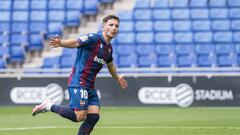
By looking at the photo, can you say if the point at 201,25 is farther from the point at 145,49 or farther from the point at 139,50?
the point at 139,50

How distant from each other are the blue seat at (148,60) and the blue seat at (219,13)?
3.39m

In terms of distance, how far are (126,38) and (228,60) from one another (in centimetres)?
411

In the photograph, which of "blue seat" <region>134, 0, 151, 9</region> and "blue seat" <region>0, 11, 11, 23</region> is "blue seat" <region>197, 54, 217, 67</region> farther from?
"blue seat" <region>0, 11, 11, 23</region>

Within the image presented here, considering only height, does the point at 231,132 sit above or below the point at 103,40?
below

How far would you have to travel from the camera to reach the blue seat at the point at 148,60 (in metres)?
26.3

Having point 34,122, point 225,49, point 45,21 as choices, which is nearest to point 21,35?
point 45,21

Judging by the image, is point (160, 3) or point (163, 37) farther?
point (160, 3)

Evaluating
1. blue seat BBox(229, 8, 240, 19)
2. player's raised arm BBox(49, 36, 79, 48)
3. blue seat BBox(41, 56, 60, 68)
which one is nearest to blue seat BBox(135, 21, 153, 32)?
blue seat BBox(229, 8, 240, 19)

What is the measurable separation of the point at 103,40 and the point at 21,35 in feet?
56.7

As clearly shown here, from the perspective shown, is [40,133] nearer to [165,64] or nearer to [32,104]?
[32,104]

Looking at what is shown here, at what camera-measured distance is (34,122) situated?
53.7 feet

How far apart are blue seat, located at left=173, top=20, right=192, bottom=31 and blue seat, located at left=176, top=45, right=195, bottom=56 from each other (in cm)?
109

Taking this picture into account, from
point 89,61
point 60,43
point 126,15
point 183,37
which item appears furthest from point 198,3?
point 60,43

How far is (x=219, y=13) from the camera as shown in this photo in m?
28.2
